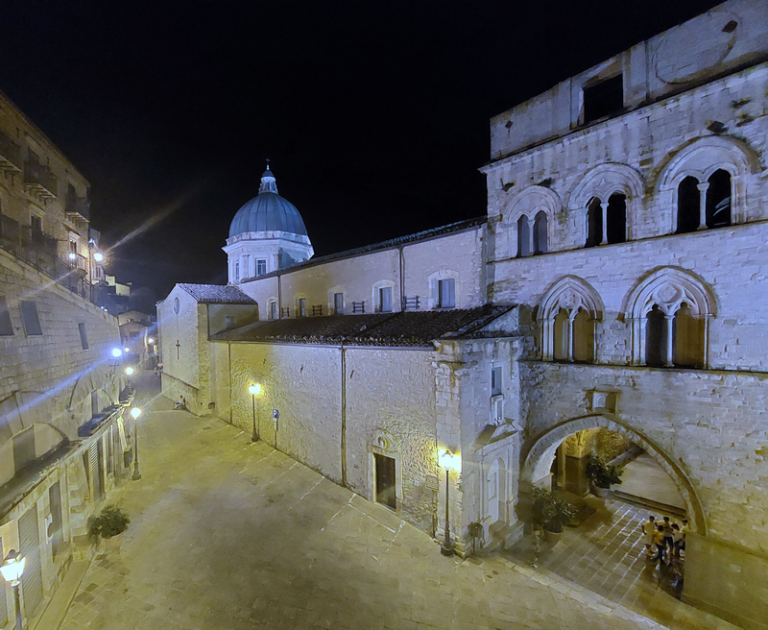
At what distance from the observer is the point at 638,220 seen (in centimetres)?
989

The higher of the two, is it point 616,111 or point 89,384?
point 616,111

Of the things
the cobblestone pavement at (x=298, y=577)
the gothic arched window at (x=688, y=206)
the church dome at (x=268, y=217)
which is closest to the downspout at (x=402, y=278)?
the cobblestone pavement at (x=298, y=577)

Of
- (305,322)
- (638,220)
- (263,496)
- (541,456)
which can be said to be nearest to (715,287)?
(638,220)

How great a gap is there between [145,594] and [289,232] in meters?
24.4

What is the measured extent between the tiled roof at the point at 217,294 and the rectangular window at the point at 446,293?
52.0ft

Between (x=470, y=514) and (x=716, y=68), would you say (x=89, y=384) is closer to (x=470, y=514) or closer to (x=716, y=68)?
(x=470, y=514)

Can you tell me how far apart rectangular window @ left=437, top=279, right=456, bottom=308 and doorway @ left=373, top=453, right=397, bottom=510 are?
6.10m

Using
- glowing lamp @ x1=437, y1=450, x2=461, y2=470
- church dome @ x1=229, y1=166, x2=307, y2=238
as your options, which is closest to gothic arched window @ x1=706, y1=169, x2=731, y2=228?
glowing lamp @ x1=437, y1=450, x2=461, y2=470

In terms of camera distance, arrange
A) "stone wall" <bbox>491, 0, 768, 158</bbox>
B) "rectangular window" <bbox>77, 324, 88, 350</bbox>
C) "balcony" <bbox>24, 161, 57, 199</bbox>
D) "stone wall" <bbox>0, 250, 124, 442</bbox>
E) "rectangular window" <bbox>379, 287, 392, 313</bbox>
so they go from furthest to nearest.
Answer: "rectangular window" <bbox>379, 287, 392, 313</bbox>
"balcony" <bbox>24, 161, 57, 199</bbox>
"rectangular window" <bbox>77, 324, 88, 350</bbox>
"stone wall" <bbox>491, 0, 768, 158</bbox>
"stone wall" <bbox>0, 250, 124, 442</bbox>

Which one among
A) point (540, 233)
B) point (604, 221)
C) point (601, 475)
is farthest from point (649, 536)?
point (540, 233)

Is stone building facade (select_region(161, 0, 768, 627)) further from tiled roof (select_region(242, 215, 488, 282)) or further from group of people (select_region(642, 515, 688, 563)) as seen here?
group of people (select_region(642, 515, 688, 563))

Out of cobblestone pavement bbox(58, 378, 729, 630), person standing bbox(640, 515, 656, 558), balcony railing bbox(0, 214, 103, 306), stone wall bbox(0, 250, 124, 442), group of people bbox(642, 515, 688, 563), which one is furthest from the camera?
balcony railing bbox(0, 214, 103, 306)

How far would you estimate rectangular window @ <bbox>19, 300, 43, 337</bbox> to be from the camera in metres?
7.83

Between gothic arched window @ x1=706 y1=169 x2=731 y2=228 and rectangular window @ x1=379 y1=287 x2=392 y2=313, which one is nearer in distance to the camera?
gothic arched window @ x1=706 y1=169 x2=731 y2=228
